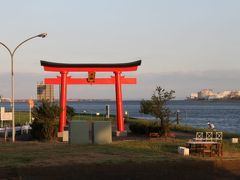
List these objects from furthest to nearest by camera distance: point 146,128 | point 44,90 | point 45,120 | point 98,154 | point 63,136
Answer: point 44,90 < point 146,128 < point 45,120 < point 63,136 < point 98,154

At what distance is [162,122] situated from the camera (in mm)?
34031

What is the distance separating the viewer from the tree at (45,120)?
32844 mm

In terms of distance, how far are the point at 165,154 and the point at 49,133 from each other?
39.7 ft

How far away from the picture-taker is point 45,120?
33219mm

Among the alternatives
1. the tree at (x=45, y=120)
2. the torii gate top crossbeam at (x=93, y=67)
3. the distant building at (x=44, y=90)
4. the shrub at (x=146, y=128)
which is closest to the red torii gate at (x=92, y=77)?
the torii gate top crossbeam at (x=93, y=67)

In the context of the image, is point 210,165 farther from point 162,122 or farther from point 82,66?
point 82,66

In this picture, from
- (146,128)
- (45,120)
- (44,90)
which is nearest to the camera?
(45,120)

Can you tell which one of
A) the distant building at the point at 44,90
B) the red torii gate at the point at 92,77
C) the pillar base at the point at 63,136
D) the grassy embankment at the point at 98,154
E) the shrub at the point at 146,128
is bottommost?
the grassy embankment at the point at 98,154

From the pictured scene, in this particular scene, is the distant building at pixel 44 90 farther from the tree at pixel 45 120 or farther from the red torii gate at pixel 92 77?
the tree at pixel 45 120

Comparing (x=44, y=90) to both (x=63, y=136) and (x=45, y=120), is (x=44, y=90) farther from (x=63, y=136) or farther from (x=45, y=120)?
(x=63, y=136)

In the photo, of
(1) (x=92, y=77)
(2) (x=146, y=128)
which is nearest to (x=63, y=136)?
(2) (x=146, y=128)

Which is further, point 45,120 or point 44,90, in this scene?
point 44,90

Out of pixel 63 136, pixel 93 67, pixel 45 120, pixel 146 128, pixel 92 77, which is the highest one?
pixel 93 67

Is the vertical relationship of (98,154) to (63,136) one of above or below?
below
